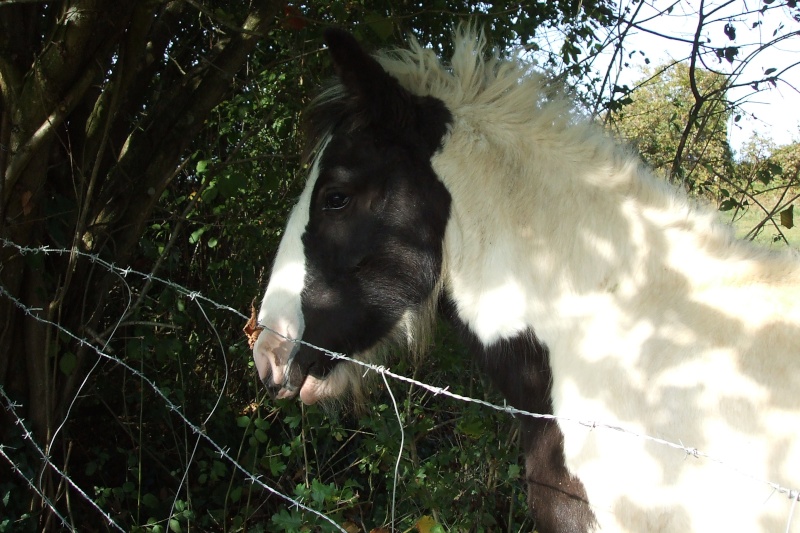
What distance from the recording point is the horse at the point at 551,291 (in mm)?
1781

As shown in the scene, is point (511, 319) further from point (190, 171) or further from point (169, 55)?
point (190, 171)

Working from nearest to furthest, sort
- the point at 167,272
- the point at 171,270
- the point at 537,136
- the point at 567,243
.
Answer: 1. the point at 567,243
2. the point at 537,136
3. the point at 171,270
4. the point at 167,272

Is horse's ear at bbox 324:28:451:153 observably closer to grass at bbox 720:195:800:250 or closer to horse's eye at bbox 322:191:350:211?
horse's eye at bbox 322:191:350:211

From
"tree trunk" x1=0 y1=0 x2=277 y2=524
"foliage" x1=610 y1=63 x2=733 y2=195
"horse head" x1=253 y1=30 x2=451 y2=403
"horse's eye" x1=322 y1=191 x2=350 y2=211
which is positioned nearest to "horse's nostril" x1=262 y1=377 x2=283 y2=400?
"horse head" x1=253 y1=30 x2=451 y2=403

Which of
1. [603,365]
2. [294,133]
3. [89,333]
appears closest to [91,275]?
[89,333]

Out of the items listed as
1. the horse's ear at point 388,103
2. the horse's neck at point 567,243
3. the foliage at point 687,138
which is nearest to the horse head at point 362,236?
the horse's ear at point 388,103

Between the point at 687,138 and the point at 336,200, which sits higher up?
the point at 687,138

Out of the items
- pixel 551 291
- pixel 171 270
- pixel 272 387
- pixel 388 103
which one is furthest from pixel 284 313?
pixel 171 270

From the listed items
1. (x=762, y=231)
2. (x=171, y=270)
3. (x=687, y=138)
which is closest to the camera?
(x=171, y=270)

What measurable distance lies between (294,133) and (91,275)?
5.11 ft

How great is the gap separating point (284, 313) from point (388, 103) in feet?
2.73

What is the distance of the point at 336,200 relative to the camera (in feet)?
8.20

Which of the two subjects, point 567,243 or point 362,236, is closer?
point 567,243

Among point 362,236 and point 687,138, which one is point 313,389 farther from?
point 687,138
